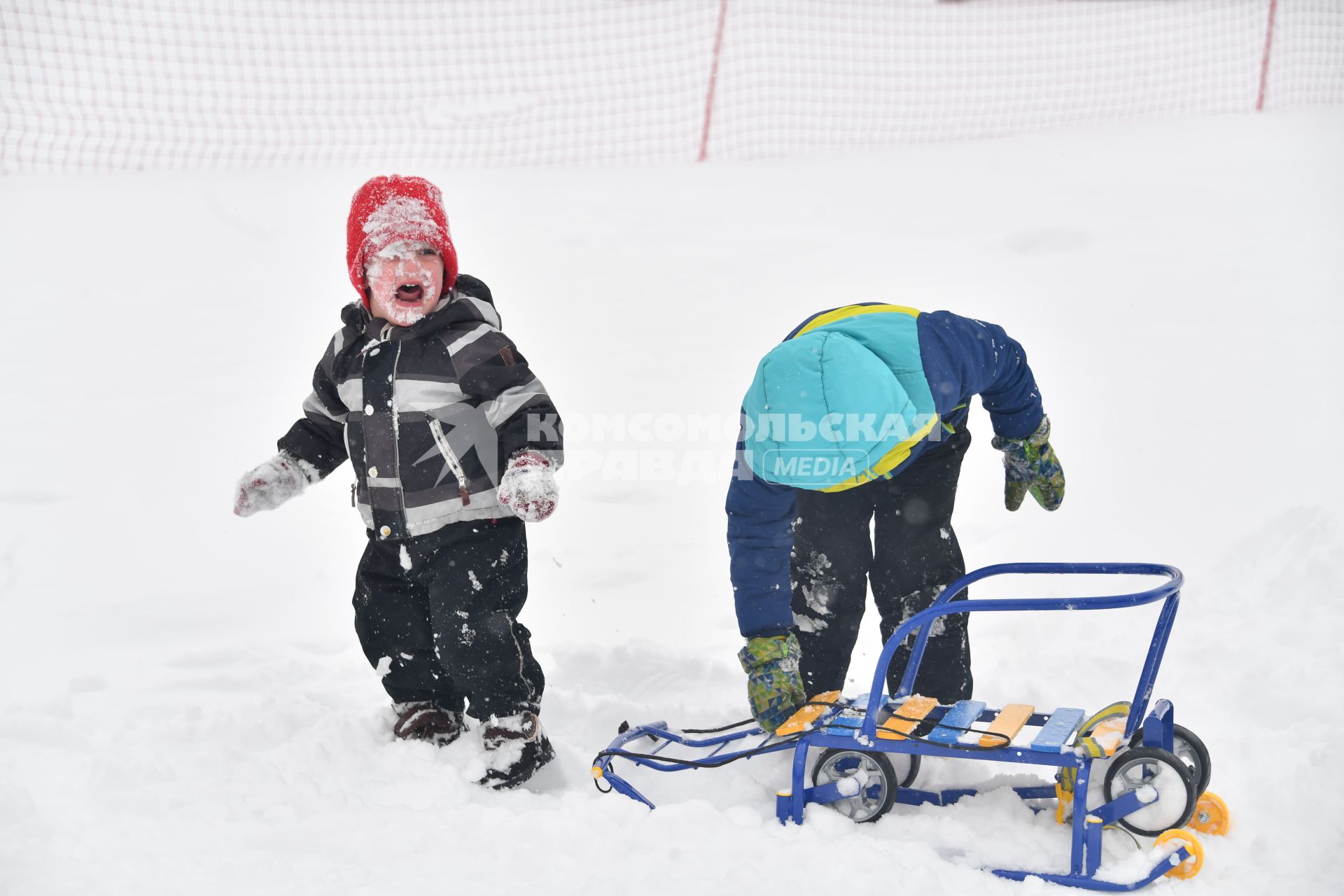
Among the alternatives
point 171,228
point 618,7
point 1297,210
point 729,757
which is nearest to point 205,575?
point 729,757

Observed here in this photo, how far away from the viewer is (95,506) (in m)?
4.11

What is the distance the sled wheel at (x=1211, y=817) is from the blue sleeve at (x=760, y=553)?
93 cm

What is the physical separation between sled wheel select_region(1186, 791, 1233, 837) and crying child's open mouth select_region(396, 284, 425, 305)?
2049 mm

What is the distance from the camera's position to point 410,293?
2697mm

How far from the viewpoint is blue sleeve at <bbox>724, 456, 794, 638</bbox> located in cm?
261

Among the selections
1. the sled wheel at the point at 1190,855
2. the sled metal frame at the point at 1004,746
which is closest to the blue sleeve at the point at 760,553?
the sled metal frame at the point at 1004,746

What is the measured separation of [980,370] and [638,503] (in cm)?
201

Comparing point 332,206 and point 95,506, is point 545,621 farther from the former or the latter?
point 332,206

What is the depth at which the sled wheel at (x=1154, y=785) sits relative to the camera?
6.95 feet

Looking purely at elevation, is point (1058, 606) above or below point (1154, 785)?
above

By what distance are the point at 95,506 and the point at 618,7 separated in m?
10.7

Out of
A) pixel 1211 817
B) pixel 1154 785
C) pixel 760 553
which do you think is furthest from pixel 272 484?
pixel 1211 817

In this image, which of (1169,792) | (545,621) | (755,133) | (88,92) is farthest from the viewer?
(88,92)

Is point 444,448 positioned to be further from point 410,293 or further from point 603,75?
point 603,75
